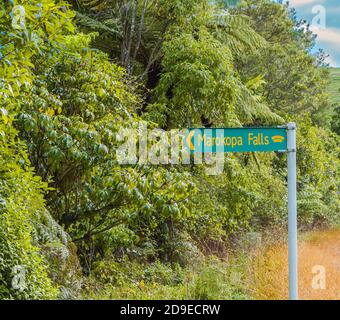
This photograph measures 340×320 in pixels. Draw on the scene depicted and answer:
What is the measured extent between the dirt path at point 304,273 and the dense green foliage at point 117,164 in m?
0.34

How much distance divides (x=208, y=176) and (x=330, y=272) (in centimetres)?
253

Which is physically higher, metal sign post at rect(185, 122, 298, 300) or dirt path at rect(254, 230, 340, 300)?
metal sign post at rect(185, 122, 298, 300)

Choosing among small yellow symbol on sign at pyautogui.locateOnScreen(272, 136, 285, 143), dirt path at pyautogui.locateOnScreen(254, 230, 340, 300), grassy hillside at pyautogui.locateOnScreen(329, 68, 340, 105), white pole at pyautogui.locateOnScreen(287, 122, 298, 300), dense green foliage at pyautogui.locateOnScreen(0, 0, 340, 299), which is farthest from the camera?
grassy hillside at pyautogui.locateOnScreen(329, 68, 340, 105)

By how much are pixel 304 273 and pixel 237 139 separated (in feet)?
10.3

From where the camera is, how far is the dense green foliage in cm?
361

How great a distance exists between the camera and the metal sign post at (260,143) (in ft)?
10.4

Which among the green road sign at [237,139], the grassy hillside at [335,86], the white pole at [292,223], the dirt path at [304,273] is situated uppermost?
the grassy hillside at [335,86]

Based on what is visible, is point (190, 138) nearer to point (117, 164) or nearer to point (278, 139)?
point (278, 139)

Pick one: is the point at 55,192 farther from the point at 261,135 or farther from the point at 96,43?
the point at 96,43

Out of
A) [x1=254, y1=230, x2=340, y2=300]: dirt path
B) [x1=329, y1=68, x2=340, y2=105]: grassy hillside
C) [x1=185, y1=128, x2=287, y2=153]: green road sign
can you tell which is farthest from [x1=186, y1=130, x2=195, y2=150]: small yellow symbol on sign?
[x1=329, y1=68, x2=340, y2=105]: grassy hillside

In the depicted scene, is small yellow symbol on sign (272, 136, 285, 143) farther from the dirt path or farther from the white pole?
the dirt path

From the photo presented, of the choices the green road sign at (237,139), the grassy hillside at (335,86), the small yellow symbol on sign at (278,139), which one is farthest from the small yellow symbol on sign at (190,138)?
the grassy hillside at (335,86)

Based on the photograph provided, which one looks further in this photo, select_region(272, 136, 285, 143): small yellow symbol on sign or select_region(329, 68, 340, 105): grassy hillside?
select_region(329, 68, 340, 105): grassy hillside

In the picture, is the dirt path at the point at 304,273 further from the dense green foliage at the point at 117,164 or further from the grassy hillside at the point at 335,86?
the grassy hillside at the point at 335,86
